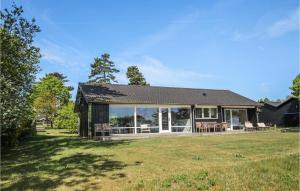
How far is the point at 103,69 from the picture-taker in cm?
7319

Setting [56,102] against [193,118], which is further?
[56,102]

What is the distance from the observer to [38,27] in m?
15.5

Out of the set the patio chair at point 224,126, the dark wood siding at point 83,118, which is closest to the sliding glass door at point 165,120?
the patio chair at point 224,126

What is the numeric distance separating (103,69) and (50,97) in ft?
61.3

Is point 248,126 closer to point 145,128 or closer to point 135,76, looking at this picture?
point 145,128

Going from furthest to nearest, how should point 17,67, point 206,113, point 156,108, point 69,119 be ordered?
point 69,119 < point 206,113 < point 156,108 < point 17,67

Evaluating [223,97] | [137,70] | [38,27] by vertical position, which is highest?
[137,70]

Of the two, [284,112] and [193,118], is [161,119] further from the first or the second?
[284,112]

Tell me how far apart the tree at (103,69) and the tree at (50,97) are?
440 inches

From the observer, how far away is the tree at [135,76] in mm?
69562

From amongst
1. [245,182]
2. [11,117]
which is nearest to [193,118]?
[11,117]

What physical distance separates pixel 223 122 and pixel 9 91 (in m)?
22.2

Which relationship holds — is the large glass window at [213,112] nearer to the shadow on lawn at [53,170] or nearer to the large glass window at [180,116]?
the large glass window at [180,116]

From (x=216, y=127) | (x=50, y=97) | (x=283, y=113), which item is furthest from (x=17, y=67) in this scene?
(x=50, y=97)
